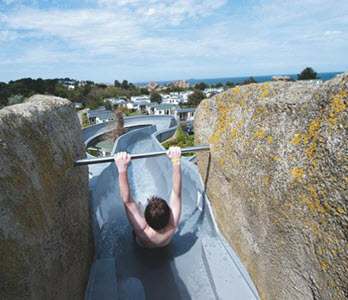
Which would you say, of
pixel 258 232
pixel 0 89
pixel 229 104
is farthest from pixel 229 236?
pixel 0 89

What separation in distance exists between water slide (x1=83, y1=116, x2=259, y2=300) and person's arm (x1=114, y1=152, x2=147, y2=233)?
60cm

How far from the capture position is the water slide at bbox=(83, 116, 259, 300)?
10.5 ft

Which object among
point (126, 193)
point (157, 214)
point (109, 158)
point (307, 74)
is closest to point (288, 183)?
point (157, 214)

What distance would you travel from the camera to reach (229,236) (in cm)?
369

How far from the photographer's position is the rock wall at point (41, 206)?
1702 millimetres

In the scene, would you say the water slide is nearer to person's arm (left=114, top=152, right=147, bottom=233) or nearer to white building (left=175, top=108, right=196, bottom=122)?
person's arm (left=114, top=152, right=147, bottom=233)

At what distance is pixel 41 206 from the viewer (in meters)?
2.17

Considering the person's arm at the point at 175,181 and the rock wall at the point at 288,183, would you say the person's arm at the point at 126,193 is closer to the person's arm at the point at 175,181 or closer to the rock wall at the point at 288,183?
the person's arm at the point at 175,181

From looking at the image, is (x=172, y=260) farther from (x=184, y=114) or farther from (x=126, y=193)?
(x=184, y=114)

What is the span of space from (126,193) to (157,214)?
456 mm

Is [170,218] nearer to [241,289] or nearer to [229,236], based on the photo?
[229,236]

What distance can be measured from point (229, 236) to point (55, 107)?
8.88 ft

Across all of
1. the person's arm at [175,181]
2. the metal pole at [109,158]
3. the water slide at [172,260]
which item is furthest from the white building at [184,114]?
the person's arm at [175,181]

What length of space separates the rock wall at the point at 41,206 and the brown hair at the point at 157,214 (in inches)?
31.8
